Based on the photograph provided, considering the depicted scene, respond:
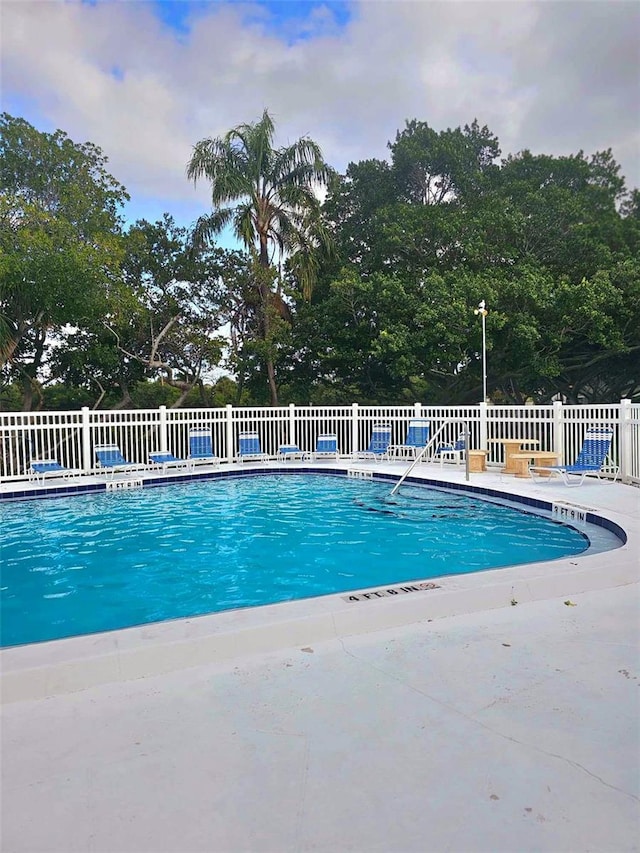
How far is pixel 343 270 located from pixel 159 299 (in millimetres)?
5768

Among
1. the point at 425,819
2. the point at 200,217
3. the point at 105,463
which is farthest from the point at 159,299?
the point at 425,819

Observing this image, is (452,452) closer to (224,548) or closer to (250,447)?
(250,447)

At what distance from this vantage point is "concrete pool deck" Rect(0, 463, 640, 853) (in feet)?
5.74

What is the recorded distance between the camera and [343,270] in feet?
59.2

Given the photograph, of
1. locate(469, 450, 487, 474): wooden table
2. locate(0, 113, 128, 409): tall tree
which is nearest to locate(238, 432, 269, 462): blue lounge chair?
locate(469, 450, 487, 474): wooden table

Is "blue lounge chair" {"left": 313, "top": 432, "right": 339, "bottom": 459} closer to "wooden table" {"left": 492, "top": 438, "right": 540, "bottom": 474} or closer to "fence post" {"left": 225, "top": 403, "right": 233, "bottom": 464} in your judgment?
"fence post" {"left": 225, "top": 403, "right": 233, "bottom": 464}

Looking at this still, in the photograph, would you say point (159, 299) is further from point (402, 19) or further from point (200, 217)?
point (402, 19)

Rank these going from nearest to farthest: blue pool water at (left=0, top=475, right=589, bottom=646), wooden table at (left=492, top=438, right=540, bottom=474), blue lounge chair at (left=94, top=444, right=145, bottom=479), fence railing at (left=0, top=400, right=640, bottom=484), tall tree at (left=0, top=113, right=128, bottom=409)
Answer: blue pool water at (left=0, top=475, right=589, bottom=646)
fence railing at (left=0, top=400, right=640, bottom=484)
wooden table at (left=492, top=438, right=540, bottom=474)
blue lounge chair at (left=94, top=444, right=145, bottom=479)
tall tree at (left=0, top=113, right=128, bottom=409)

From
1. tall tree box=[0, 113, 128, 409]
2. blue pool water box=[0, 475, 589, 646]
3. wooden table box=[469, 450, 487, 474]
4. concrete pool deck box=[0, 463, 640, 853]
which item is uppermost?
tall tree box=[0, 113, 128, 409]

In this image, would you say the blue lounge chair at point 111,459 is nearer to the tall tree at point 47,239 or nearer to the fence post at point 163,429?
the fence post at point 163,429

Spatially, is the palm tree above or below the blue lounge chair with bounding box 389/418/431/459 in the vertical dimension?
above

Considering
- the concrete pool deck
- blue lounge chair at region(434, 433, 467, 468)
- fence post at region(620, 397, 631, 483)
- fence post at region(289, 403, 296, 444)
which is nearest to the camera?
the concrete pool deck

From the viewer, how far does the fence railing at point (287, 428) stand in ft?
32.5

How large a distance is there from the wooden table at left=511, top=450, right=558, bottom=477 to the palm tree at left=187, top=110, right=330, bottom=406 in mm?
8487
